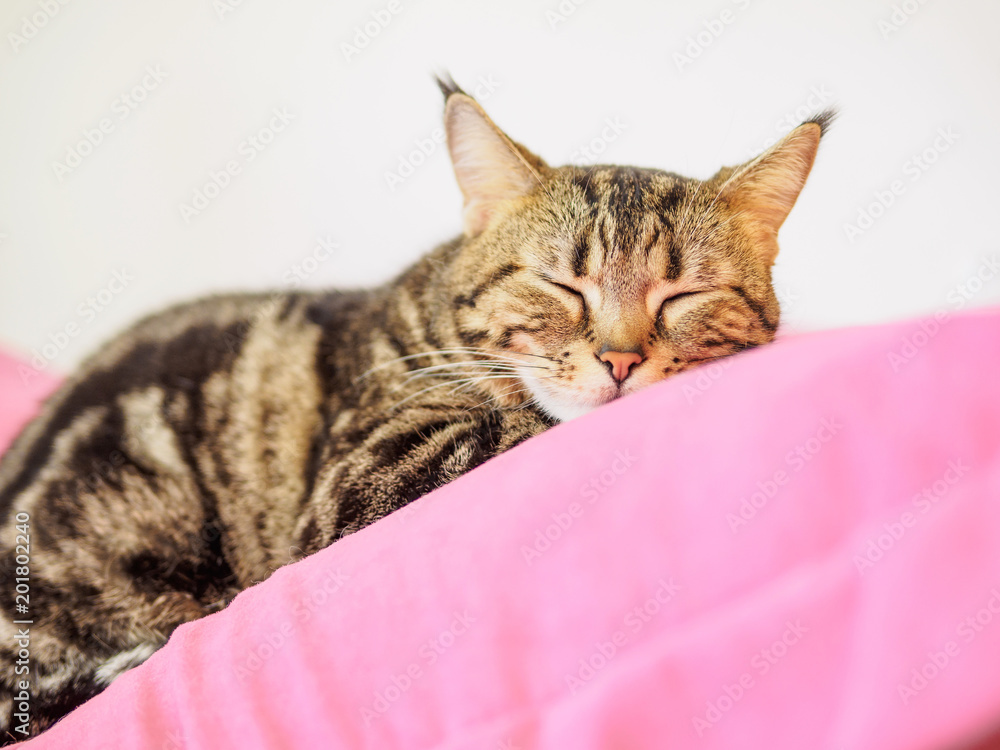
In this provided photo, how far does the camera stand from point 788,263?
→ 4.29 feet

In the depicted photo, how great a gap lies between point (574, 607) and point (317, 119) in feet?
4.84

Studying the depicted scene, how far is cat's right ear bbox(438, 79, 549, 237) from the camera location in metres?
0.98

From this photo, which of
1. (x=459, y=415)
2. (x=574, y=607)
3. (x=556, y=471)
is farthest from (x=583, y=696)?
(x=459, y=415)

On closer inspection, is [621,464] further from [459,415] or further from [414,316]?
[414,316]
